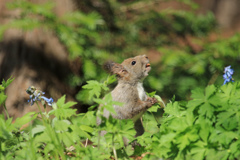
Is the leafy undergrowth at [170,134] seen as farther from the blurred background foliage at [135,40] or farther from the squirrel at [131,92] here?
the blurred background foliage at [135,40]

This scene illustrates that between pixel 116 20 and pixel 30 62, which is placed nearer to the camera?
pixel 30 62

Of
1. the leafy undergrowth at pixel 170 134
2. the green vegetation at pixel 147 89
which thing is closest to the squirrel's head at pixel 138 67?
the green vegetation at pixel 147 89

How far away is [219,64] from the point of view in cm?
514

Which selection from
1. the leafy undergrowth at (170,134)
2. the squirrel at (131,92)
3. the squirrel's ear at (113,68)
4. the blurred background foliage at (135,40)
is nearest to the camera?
the leafy undergrowth at (170,134)

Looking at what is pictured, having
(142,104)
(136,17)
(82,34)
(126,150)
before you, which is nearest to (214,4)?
(136,17)

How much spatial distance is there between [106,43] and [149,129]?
3.23 meters

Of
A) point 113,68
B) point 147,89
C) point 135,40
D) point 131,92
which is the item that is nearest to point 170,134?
point 131,92

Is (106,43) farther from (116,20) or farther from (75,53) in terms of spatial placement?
(75,53)

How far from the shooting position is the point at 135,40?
6.00 meters

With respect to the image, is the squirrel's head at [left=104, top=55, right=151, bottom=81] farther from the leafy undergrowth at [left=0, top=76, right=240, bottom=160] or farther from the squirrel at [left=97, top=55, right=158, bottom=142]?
the leafy undergrowth at [left=0, top=76, right=240, bottom=160]

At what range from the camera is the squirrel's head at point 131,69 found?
11.6 feet

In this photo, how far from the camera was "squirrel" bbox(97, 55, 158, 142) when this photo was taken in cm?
322

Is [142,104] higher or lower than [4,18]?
lower

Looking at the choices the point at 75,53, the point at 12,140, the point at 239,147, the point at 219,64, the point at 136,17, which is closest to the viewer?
the point at 239,147
